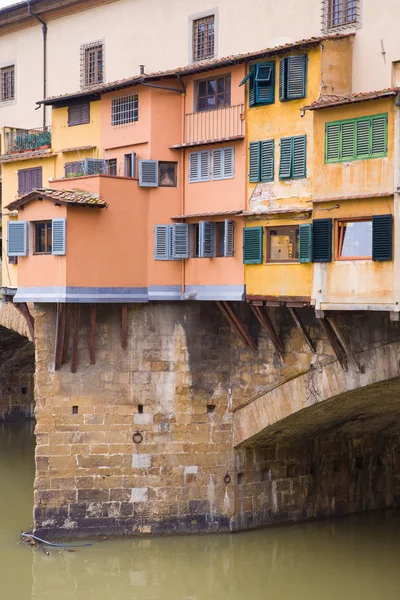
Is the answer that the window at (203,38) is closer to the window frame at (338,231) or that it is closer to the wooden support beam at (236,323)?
the wooden support beam at (236,323)

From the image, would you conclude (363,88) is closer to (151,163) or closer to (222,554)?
(151,163)

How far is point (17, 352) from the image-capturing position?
38688mm

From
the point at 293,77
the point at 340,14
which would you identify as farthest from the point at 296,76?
the point at 340,14

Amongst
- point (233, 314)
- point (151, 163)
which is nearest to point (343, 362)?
point (233, 314)

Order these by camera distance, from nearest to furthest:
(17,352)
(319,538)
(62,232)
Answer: (62,232) < (319,538) < (17,352)

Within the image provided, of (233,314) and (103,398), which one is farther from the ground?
(233,314)

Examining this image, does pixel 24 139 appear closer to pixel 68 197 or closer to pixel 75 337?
pixel 68 197

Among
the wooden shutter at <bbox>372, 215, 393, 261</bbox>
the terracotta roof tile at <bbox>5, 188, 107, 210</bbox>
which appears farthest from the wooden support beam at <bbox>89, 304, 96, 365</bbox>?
the wooden shutter at <bbox>372, 215, 393, 261</bbox>

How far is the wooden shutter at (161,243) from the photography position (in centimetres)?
2258

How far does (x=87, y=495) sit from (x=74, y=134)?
25.7 feet

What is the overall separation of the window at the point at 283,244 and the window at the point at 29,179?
7752mm

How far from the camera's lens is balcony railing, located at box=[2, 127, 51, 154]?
27.5m

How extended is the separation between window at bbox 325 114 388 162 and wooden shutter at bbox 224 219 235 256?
9.04 feet

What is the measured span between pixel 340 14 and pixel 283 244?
4.39 m
